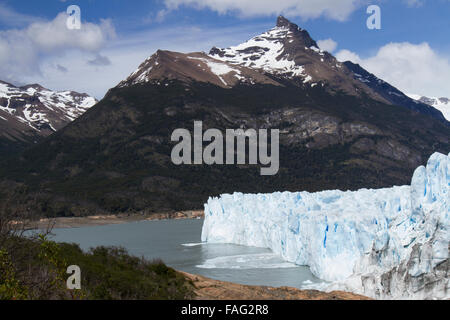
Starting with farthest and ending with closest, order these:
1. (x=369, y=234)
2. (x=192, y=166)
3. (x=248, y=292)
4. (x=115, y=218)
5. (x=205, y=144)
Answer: (x=205, y=144), (x=192, y=166), (x=115, y=218), (x=369, y=234), (x=248, y=292)

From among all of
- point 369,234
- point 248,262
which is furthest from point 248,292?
point 248,262

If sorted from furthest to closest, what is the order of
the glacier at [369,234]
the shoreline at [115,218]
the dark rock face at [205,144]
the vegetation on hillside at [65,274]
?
1. the dark rock face at [205,144]
2. the shoreline at [115,218]
3. the glacier at [369,234]
4. the vegetation on hillside at [65,274]

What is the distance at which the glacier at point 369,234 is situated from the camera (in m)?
22.0

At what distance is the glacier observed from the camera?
22016mm

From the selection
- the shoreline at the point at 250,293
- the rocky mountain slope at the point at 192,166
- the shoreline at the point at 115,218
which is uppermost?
the rocky mountain slope at the point at 192,166

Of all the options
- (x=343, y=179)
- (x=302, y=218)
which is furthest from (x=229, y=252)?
(x=343, y=179)

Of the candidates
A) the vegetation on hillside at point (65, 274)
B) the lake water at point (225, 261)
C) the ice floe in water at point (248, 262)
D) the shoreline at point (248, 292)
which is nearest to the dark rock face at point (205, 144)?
the lake water at point (225, 261)

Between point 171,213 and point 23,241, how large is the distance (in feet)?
350

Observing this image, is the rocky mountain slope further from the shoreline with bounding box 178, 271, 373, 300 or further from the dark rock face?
the shoreline with bounding box 178, 271, 373, 300

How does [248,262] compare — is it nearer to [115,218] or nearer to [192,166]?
[115,218]

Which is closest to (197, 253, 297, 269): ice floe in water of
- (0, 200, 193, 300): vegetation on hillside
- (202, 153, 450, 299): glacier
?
(202, 153, 450, 299): glacier

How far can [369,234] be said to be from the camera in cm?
3284

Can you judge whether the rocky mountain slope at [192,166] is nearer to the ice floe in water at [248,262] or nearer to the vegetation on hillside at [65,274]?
the ice floe in water at [248,262]
